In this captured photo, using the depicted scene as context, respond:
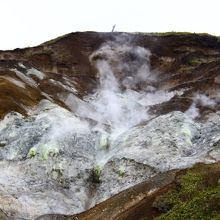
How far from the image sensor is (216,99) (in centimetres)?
4944

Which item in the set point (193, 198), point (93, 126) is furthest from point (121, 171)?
point (193, 198)

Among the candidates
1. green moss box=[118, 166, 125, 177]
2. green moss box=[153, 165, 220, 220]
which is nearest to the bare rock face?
green moss box=[118, 166, 125, 177]

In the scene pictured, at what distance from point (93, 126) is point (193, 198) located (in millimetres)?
18722

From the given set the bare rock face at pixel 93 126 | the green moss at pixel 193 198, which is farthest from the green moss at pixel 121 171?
the green moss at pixel 193 198

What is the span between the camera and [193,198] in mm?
26297

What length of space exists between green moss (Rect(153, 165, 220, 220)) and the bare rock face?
185 centimetres

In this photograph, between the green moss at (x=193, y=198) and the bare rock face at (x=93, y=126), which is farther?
the bare rock face at (x=93, y=126)

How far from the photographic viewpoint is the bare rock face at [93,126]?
3556cm

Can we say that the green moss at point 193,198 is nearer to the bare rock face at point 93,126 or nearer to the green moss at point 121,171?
the bare rock face at point 93,126

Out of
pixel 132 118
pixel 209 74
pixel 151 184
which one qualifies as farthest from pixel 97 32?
pixel 151 184

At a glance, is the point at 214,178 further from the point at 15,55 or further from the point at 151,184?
the point at 15,55

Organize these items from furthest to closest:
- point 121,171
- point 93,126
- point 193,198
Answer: point 93,126, point 121,171, point 193,198

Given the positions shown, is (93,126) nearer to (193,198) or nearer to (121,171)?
(121,171)

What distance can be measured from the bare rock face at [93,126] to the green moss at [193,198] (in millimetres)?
1849
